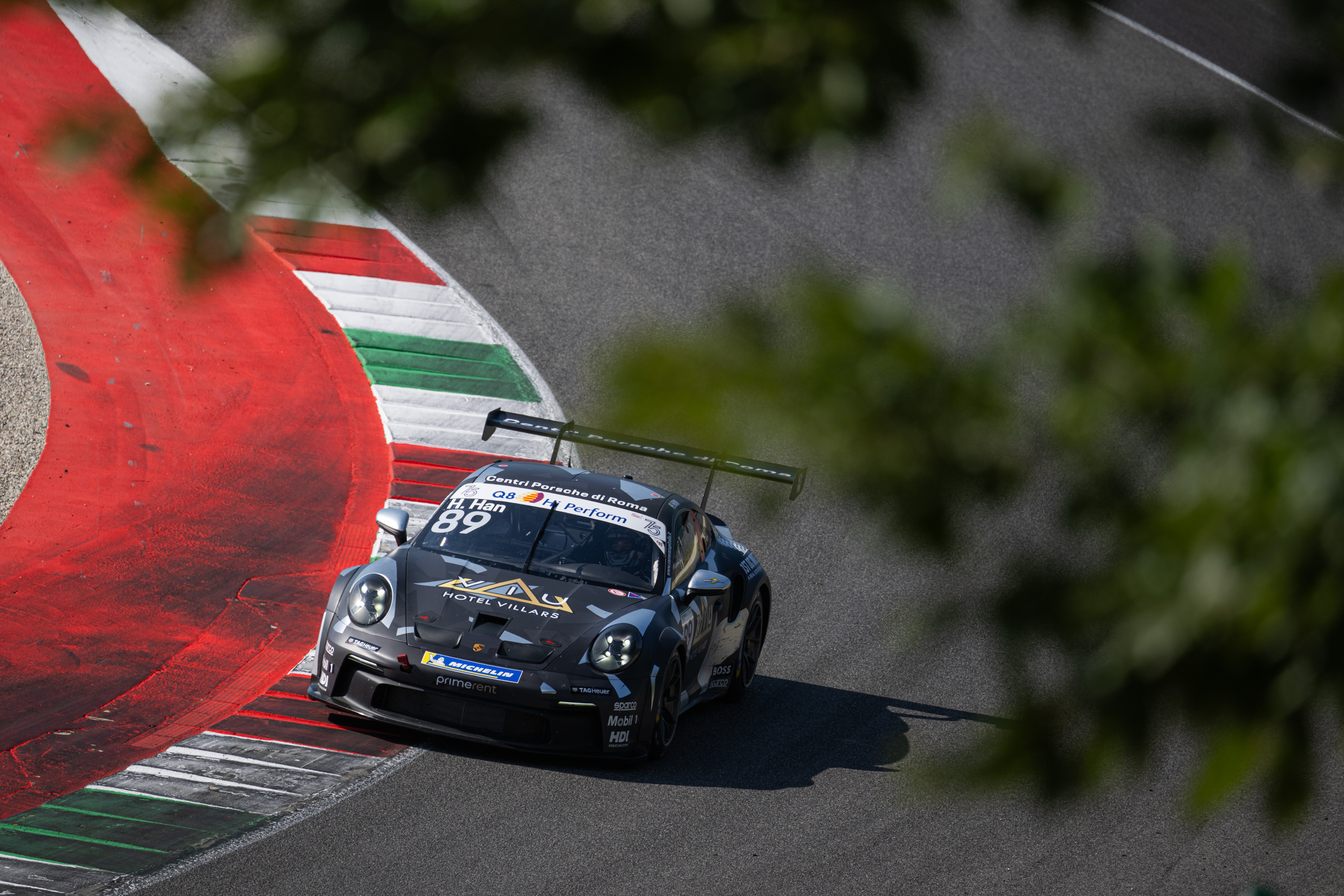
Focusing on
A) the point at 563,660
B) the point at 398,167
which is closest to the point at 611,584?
the point at 563,660

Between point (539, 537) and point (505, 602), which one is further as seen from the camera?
point (539, 537)

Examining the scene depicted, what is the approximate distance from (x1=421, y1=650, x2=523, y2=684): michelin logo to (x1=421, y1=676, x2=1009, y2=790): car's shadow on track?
2.27 ft

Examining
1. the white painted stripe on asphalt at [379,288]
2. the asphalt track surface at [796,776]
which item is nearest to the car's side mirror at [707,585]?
the asphalt track surface at [796,776]

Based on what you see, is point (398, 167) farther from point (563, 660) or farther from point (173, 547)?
point (173, 547)

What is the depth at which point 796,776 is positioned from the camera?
26.6 feet

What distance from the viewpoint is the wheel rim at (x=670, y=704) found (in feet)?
25.8

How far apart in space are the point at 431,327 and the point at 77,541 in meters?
5.28

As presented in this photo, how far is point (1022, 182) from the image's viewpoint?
206cm

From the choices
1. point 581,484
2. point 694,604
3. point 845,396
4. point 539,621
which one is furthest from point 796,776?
point 845,396

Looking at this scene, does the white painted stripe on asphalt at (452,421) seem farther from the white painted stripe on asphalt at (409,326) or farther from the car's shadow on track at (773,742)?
the car's shadow on track at (773,742)

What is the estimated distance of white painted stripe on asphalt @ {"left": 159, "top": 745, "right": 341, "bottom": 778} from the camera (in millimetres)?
7410

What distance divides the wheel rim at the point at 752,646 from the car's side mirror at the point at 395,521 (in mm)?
2405

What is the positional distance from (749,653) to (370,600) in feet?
9.55

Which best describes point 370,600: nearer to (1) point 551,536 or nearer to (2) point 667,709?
(1) point 551,536
